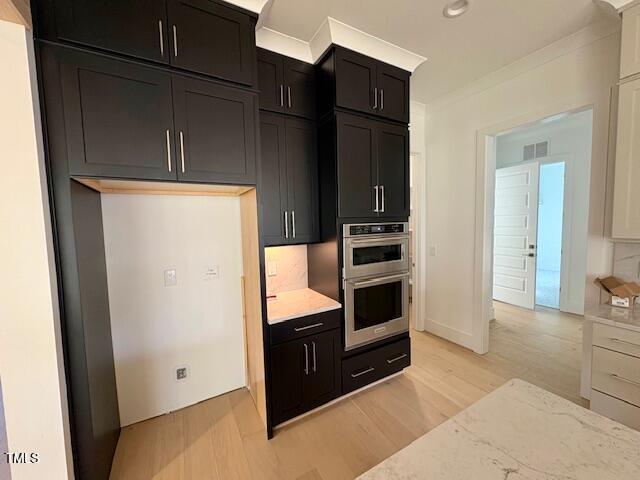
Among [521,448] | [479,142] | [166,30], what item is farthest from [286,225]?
[479,142]

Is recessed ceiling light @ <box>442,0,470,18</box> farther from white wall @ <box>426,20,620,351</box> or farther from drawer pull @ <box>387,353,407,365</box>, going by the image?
drawer pull @ <box>387,353,407,365</box>

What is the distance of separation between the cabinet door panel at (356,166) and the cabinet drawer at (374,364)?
1.20m

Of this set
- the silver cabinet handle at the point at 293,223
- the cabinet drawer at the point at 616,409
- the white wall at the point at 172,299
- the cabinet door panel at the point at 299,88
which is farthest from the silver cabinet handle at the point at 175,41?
the cabinet drawer at the point at 616,409

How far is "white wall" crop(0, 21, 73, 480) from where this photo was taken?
1125 millimetres

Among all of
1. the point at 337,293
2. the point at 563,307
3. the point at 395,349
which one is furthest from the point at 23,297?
the point at 563,307

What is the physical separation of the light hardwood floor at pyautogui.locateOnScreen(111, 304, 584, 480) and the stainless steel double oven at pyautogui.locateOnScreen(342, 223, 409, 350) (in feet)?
1.76

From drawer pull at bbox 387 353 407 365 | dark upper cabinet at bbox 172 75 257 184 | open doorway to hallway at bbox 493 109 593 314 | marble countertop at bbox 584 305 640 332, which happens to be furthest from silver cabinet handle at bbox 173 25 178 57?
open doorway to hallway at bbox 493 109 593 314

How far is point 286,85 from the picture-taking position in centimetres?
211

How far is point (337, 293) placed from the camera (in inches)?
84.2

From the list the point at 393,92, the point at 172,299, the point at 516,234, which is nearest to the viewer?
the point at 172,299

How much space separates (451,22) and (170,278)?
2842mm

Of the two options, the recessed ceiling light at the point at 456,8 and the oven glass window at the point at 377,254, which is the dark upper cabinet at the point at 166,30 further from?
the oven glass window at the point at 377,254

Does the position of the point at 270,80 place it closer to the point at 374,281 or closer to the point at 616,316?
the point at 374,281

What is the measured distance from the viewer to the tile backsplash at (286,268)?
7.95 feet
